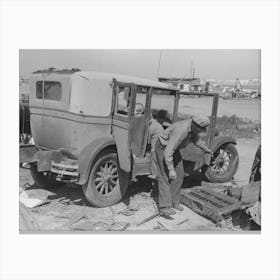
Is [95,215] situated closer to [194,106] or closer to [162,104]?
[162,104]

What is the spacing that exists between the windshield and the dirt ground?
1.78 feet

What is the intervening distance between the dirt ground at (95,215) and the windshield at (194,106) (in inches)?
21.4

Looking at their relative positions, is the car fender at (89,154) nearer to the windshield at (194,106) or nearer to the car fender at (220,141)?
the windshield at (194,106)

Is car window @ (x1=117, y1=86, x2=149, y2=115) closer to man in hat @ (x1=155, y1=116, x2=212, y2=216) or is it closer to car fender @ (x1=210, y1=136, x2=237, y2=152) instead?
man in hat @ (x1=155, y1=116, x2=212, y2=216)

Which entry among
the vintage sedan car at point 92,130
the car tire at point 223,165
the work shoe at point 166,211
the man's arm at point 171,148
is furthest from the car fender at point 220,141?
the work shoe at point 166,211

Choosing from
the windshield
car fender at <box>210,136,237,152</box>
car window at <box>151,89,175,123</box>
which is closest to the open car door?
car window at <box>151,89,175,123</box>

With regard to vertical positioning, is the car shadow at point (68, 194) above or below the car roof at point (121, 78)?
below

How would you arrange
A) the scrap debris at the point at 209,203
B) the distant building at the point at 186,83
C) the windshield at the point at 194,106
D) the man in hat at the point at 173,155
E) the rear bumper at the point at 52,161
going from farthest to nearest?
the windshield at the point at 194,106, the distant building at the point at 186,83, the scrap debris at the point at 209,203, the man in hat at the point at 173,155, the rear bumper at the point at 52,161

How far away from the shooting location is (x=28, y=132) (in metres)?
4.16

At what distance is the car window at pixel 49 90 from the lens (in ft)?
13.0

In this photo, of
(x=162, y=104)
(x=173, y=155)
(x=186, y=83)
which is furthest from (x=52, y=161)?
(x=186, y=83)
